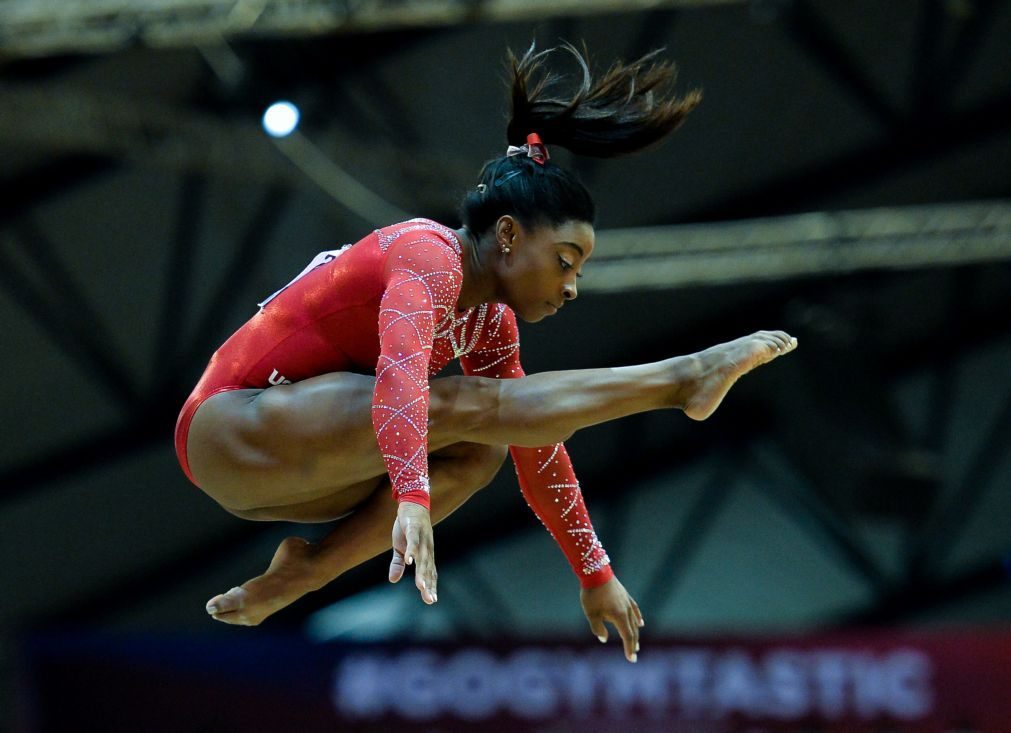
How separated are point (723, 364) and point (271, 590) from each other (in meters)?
1.12

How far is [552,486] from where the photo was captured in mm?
3457

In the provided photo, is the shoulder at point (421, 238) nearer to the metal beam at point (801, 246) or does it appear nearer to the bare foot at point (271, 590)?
the bare foot at point (271, 590)

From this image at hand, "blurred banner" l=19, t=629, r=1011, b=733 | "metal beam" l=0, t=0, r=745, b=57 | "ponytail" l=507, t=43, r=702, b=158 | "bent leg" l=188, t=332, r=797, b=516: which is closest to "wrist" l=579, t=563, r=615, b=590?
"bent leg" l=188, t=332, r=797, b=516

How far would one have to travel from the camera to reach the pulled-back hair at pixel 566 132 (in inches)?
123

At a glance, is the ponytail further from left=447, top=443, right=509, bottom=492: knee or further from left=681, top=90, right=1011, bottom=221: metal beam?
left=681, top=90, right=1011, bottom=221: metal beam

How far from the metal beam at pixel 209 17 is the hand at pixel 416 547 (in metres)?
3.11

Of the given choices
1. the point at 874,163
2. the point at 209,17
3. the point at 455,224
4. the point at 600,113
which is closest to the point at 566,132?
the point at 600,113

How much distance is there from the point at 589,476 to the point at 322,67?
388 cm

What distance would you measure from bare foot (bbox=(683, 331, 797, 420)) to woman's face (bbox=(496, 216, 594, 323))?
0.33 metres

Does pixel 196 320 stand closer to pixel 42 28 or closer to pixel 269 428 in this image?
pixel 42 28

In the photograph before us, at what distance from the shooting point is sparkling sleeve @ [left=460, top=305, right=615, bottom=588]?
3.45 metres

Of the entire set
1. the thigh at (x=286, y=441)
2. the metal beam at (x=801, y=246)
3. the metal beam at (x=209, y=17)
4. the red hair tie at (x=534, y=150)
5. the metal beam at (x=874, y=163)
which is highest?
the metal beam at (x=874, y=163)

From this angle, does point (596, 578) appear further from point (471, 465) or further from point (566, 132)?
point (566, 132)

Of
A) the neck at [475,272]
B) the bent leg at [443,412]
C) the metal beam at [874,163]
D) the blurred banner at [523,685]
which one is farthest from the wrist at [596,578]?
the metal beam at [874,163]
